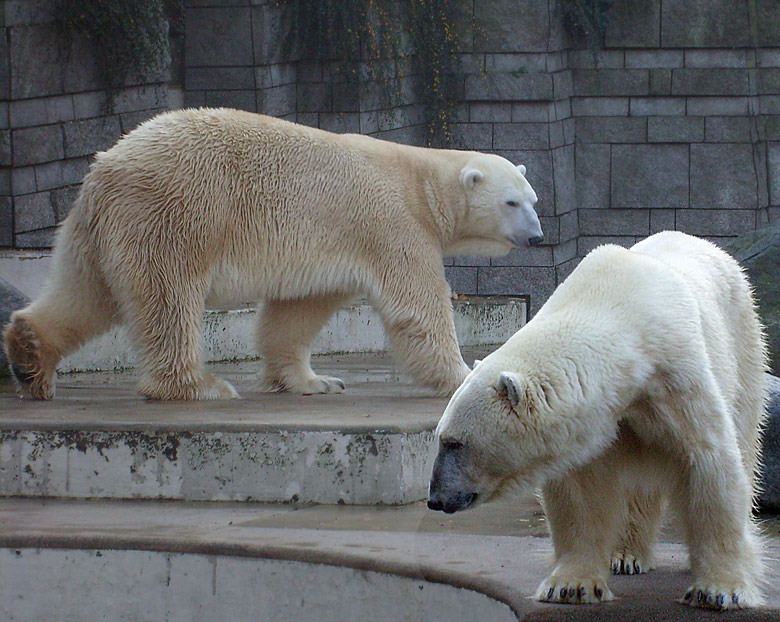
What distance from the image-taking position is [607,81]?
10.7 meters

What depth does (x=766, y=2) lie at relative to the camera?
10.6m

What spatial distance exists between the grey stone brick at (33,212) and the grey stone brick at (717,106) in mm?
5640

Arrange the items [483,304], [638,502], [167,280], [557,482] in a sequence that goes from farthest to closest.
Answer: [483,304] < [167,280] < [638,502] < [557,482]

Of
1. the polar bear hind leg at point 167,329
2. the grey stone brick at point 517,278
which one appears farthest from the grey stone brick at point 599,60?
the polar bear hind leg at point 167,329

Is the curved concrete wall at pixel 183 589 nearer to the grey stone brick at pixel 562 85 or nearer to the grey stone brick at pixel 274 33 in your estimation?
the grey stone brick at pixel 274 33

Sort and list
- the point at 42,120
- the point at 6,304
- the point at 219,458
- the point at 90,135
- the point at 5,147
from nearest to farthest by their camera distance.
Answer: the point at 219,458 → the point at 6,304 → the point at 5,147 → the point at 42,120 → the point at 90,135

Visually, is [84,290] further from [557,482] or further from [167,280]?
[557,482]

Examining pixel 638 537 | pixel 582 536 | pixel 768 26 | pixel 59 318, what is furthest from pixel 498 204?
pixel 768 26

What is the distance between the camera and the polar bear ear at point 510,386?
7.92 ft

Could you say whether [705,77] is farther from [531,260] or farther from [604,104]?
[531,260]

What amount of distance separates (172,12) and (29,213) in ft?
7.52

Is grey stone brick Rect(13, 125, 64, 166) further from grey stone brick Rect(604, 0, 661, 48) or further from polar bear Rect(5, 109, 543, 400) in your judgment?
grey stone brick Rect(604, 0, 661, 48)

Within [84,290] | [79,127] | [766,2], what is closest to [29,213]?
[79,127]

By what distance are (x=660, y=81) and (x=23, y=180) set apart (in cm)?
566
